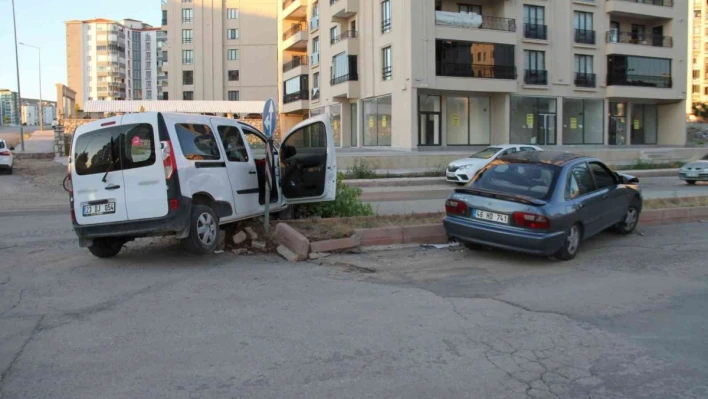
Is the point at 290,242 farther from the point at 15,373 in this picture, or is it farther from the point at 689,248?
the point at 689,248

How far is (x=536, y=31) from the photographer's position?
39.1 meters

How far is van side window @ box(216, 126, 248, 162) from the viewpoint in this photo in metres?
8.55

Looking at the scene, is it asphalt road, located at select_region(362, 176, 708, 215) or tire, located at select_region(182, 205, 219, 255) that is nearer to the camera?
tire, located at select_region(182, 205, 219, 255)

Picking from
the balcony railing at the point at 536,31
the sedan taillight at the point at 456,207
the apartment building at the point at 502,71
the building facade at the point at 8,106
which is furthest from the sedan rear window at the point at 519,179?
the building facade at the point at 8,106

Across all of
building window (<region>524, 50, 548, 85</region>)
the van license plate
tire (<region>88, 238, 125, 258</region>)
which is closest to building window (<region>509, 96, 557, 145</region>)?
building window (<region>524, 50, 548, 85</region>)

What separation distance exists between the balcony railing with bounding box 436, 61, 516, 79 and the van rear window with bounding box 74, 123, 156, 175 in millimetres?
29549

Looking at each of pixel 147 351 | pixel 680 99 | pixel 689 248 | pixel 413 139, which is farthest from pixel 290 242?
pixel 680 99

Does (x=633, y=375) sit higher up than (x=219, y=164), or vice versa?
(x=219, y=164)

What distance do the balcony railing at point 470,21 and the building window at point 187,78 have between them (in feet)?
151

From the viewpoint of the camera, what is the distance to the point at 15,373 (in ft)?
14.1

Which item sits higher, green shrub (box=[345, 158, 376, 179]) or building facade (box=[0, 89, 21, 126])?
building facade (box=[0, 89, 21, 126])

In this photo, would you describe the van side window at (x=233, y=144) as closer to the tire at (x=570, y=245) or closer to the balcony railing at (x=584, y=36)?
the tire at (x=570, y=245)

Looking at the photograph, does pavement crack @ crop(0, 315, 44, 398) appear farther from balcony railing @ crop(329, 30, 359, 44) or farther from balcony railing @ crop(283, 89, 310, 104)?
balcony railing @ crop(283, 89, 310, 104)

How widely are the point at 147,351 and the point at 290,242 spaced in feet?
12.6
